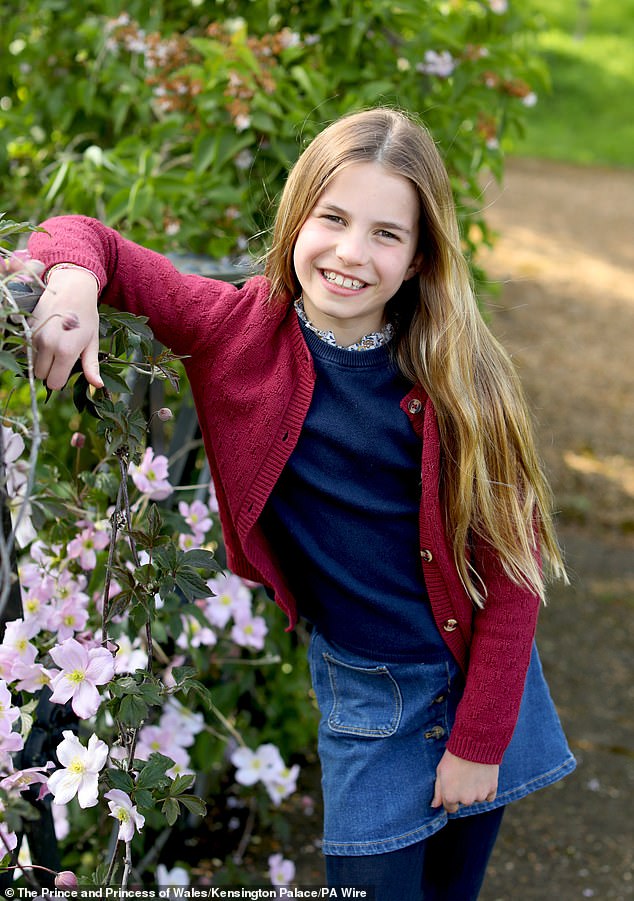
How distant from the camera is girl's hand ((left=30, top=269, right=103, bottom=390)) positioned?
112 centimetres

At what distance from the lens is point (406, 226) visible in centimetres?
147

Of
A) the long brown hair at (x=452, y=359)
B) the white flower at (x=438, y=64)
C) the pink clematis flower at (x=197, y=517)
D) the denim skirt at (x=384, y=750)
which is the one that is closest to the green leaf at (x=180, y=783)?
the denim skirt at (x=384, y=750)

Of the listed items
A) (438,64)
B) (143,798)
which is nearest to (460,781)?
(143,798)

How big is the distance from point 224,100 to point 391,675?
1.32 metres

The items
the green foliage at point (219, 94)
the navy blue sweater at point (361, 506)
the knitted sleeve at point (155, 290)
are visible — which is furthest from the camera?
the green foliage at point (219, 94)

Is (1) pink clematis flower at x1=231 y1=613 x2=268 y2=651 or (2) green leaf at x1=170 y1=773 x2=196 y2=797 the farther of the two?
(1) pink clematis flower at x1=231 y1=613 x2=268 y2=651

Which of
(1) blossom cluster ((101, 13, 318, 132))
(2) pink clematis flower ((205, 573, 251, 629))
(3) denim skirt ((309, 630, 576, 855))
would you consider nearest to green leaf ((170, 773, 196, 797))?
(3) denim skirt ((309, 630, 576, 855))

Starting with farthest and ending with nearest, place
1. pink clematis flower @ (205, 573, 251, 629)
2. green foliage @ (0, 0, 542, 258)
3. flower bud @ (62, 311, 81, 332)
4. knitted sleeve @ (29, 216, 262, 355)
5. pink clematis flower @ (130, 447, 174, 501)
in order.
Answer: green foliage @ (0, 0, 542, 258), pink clematis flower @ (205, 573, 251, 629), pink clematis flower @ (130, 447, 174, 501), knitted sleeve @ (29, 216, 262, 355), flower bud @ (62, 311, 81, 332)

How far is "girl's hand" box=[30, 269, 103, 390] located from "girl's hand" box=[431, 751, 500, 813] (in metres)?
0.80

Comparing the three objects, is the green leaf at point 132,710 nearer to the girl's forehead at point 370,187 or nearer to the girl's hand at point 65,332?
the girl's hand at point 65,332

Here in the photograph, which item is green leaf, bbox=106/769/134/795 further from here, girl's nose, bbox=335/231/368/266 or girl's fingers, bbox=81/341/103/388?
girl's nose, bbox=335/231/368/266

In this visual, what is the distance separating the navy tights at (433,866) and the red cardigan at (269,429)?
190mm

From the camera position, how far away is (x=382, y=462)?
1.51 metres

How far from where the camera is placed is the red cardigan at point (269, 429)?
1477mm
